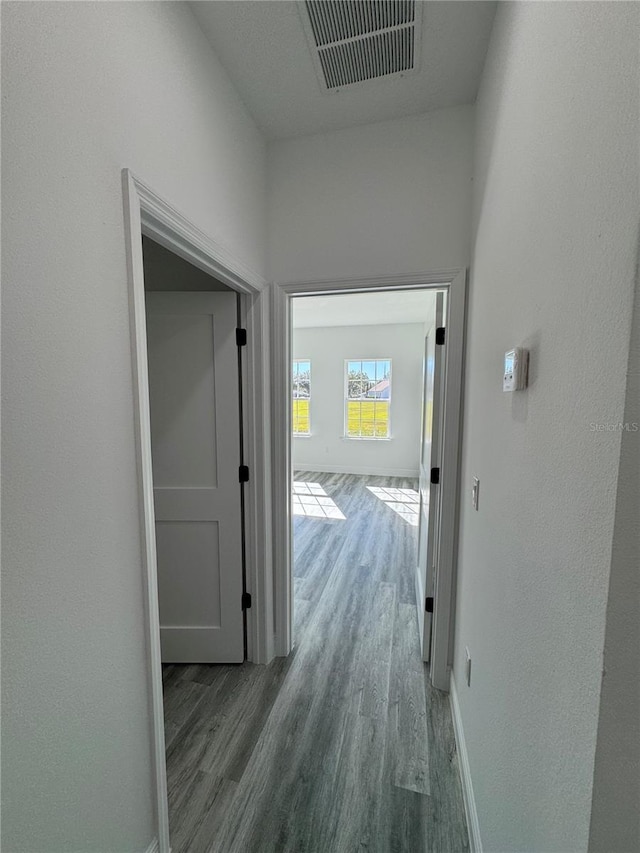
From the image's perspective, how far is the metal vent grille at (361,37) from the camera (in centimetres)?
120

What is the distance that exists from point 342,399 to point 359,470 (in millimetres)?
1416

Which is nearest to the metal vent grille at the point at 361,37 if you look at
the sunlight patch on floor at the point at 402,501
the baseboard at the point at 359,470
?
the sunlight patch on floor at the point at 402,501

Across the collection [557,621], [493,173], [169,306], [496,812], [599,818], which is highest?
[493,173]

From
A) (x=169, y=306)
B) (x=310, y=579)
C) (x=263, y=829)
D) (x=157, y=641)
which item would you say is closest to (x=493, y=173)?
(x=169, y=306)

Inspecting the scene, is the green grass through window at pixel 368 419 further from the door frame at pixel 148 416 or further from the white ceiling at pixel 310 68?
the white ceiling at pixel 310 68

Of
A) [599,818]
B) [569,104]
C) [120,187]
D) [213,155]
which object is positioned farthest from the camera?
[213,155]

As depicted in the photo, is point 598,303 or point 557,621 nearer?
point 598,303

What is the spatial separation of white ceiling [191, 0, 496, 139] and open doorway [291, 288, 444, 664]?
0.84 metres

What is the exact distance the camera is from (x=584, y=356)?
57cm

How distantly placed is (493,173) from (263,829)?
99.0 inches

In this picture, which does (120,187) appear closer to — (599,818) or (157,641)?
(157,641)

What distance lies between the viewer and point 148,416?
1.05 m

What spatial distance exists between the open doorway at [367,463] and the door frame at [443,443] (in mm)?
102

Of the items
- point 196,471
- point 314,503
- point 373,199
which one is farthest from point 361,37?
point 314,503
